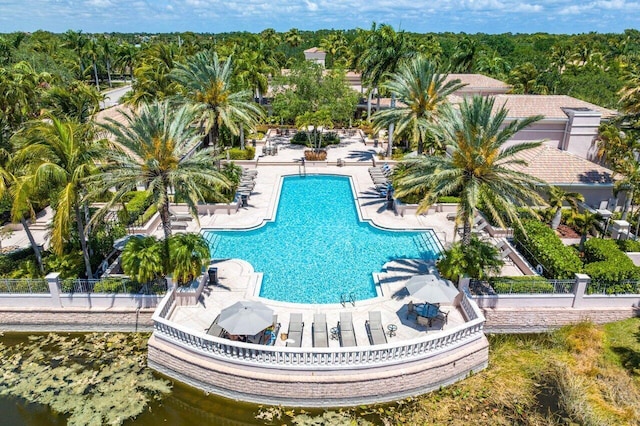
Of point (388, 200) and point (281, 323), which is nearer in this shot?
point (281, 323)

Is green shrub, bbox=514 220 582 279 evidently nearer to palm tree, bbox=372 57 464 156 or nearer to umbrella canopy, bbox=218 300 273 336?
palm tree, bbox=372 57 464 156

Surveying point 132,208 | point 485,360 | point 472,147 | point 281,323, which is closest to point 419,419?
point 485,360

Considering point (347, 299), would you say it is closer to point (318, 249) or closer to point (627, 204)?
point (318, 249)

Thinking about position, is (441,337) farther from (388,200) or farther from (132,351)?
(388,200)

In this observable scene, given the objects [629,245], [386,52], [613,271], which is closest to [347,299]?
[613,271]

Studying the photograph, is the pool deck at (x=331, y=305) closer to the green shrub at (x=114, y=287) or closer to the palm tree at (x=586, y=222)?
the green shrub at (x=114, y=287)
